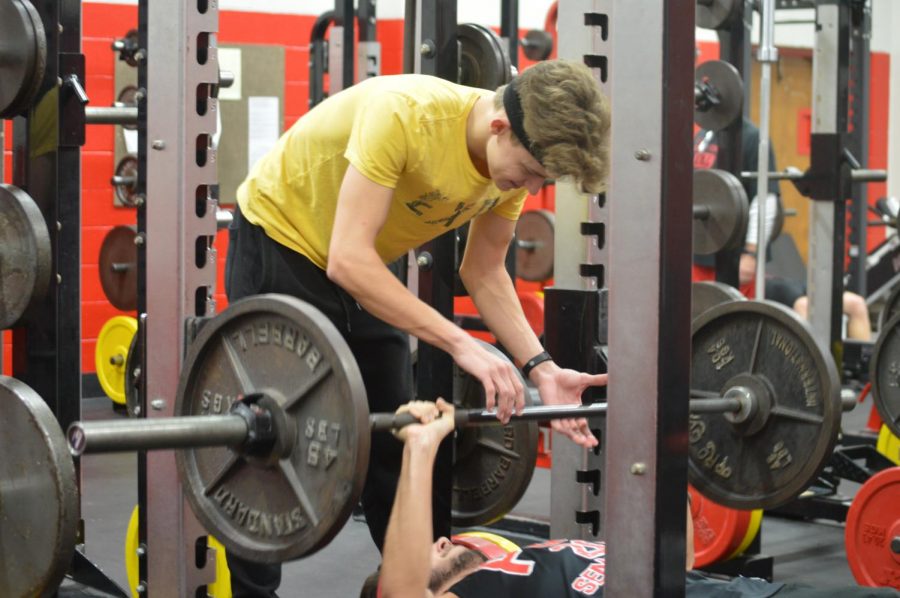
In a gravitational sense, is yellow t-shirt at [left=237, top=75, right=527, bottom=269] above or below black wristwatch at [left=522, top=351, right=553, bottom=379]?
above

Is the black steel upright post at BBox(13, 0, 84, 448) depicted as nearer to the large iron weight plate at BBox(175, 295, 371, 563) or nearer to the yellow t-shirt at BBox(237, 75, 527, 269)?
the yellow t-shirt at BBox(237, 75, 527, 269)

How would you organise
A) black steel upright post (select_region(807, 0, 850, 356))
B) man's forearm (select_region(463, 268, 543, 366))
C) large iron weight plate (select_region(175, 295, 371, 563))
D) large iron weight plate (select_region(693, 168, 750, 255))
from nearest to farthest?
1. large iron weight plate (select_region(175, 295, 371, 563))
2. man's forearm (select_region(463, 268, 543, 366))
3. black steel upright post (select_region(807, 0, 850, 356))
4. large iron weight plate (select_region(693, 168, 750, 255))

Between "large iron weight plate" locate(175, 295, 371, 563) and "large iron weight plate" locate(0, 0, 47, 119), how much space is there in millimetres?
930

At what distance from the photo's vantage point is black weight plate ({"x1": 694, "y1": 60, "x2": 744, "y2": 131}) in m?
4.73

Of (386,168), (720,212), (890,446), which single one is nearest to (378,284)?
(386,168)

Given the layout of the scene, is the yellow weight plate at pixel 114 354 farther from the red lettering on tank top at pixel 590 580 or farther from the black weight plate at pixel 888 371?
the red lettering on tank top at pixel 590 580

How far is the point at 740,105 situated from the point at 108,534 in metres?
2.53

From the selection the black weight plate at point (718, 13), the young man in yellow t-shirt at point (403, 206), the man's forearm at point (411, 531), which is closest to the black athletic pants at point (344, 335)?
the young man in yellow t-shirt at point (403, 206)

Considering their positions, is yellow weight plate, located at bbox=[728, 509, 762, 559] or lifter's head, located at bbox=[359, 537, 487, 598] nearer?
lifter's head, located at bbox=[359, 537, 487, 598]

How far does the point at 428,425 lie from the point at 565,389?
0.57m

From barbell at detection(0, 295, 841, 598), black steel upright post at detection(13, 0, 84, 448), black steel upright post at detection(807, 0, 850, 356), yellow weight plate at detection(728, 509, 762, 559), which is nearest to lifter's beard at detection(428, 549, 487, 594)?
barbell at detection(0, 295, 841, 598)

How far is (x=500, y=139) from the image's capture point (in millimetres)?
2379

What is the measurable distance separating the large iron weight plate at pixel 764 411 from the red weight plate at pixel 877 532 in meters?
0.86

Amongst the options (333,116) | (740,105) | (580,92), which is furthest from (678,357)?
(740,105)
